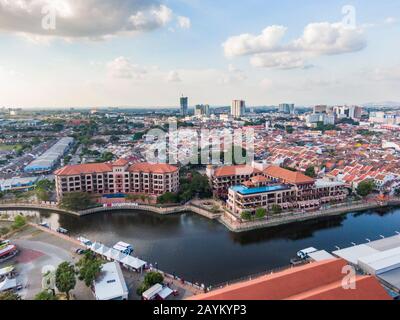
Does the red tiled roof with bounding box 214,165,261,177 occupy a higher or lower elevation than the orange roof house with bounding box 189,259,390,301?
higher

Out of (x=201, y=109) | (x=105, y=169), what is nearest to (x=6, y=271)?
(x=105, y=169)

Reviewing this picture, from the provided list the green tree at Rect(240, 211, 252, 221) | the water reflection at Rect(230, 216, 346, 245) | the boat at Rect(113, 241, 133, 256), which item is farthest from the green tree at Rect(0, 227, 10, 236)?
the green tree at Rect(240, 211, 252, 221)

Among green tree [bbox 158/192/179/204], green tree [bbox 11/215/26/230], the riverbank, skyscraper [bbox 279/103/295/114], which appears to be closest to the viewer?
green tree [bbox 11/215/26/230]

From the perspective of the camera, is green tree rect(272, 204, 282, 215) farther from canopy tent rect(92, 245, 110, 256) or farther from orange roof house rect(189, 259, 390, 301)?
canopy tent rect(92, 245, 110, 256)

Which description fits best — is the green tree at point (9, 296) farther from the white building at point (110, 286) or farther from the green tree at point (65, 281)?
the white building at point (110, 286)

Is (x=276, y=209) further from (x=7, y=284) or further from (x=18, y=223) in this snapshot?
(x=18, y=223)

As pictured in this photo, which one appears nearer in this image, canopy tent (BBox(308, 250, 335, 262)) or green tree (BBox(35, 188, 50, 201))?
canopy tent (BBox(308, 250, 335, 262))
